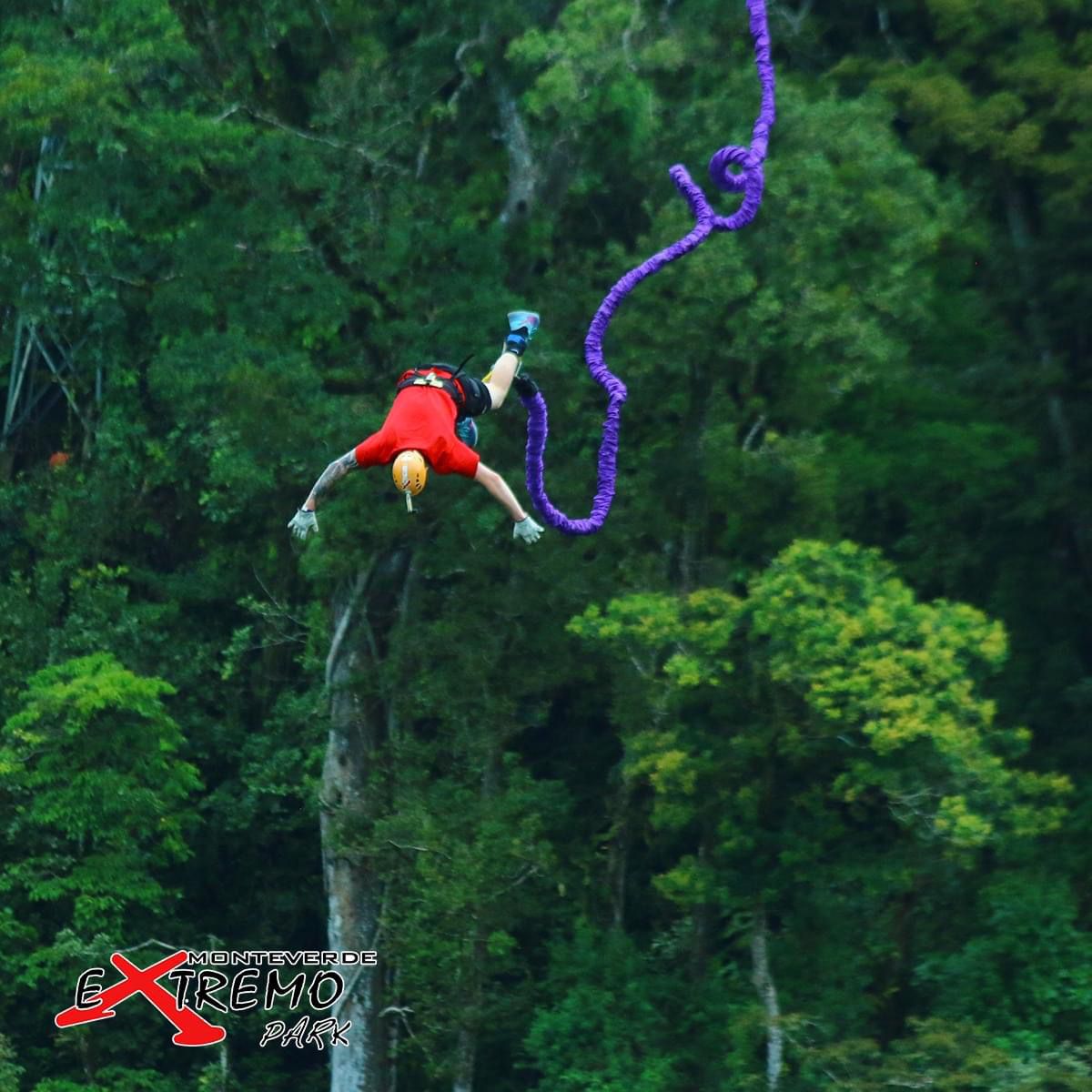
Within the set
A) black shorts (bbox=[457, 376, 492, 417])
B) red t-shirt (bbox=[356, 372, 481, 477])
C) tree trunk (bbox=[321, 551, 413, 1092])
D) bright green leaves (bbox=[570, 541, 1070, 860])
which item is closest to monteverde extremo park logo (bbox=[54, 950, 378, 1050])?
tree trunk (bbox=[321, 551, 413, 1092])

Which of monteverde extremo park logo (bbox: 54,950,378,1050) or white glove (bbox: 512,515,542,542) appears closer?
white glove (bbox: 512,515,542,542)

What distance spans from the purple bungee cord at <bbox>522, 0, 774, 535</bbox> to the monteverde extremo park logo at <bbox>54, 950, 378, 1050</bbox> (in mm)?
6907

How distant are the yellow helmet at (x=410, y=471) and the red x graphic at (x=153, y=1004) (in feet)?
25.5

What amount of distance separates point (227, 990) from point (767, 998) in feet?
14.2

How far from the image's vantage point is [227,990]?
14.3 metres

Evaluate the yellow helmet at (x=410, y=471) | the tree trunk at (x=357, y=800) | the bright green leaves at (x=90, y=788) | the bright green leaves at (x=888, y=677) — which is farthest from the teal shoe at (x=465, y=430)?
the bright green leaves at (x=90, y=788)

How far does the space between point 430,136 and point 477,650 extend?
3383 millimetres

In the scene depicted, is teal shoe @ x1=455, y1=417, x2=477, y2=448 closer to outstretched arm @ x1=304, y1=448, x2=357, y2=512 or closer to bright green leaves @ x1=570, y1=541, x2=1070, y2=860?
outstretched arm @ x1=304, y1=448, x2=357, y2=512

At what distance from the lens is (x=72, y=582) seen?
1484cm

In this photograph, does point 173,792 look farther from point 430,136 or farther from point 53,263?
point 430,136

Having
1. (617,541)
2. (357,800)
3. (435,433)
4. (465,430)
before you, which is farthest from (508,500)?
(357,800)

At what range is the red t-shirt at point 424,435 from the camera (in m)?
6.56

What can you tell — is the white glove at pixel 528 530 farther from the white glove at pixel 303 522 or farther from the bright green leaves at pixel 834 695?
the bright green leaves at pixel 834 695

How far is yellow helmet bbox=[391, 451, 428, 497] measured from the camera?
6422 mm
